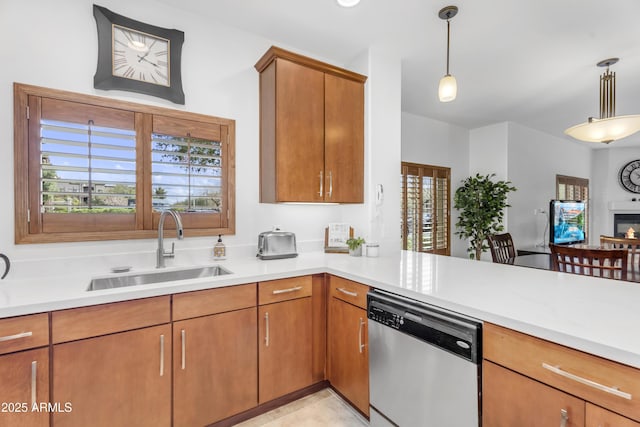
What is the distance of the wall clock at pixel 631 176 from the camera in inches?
247

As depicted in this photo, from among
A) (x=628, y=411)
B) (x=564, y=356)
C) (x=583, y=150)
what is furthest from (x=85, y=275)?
(x=583, y=150)

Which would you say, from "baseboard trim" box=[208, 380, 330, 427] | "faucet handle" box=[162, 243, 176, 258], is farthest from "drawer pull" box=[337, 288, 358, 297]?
"faucet handle" box=[162, 243, 176, 258]

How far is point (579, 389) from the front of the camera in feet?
2.93

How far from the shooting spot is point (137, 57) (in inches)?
75.7

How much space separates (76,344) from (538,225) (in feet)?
20.3

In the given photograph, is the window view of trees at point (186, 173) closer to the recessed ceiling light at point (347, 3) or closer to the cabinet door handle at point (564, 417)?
the recessed ceiling light at point (347, 3)

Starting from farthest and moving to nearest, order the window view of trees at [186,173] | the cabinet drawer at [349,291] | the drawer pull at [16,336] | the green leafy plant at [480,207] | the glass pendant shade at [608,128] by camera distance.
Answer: the green leafy plant at [480,207] → the glass pendant shade at [608,128] → the window view of trees at [186,173] → the cabinet drawer at [349,291] → the drawer pull at [16,336]

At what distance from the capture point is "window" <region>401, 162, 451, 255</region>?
415cm

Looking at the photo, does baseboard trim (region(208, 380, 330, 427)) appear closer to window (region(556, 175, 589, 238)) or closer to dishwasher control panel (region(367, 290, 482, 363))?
dishwasher control panel (region(367, 290, 482, 363))

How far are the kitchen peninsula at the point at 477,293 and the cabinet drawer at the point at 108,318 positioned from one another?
32 mm

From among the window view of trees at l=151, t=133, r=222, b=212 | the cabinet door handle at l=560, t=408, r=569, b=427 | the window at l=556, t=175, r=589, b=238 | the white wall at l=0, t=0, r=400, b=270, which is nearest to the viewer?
the cabinet door handle at l=560, t=408, r=569, b=427

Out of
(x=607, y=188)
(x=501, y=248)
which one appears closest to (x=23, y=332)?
(x=501, y=248)

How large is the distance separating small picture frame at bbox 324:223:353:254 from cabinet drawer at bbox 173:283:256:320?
990 millimetres

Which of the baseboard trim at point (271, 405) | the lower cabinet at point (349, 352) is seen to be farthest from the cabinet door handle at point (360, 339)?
the baseboard trim at point (271, 405)
